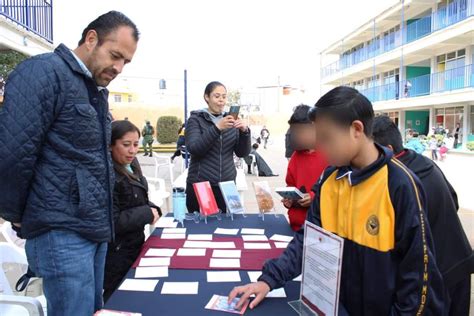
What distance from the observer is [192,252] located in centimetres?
226

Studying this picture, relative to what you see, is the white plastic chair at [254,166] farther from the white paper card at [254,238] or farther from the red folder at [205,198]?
the white paper card at [254,238]

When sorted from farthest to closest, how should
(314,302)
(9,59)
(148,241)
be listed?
(9,59) < (148,241) < (314,302)

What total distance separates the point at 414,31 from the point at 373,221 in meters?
27.3

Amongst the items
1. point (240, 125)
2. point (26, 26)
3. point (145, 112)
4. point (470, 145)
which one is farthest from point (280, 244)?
point (145, 112)

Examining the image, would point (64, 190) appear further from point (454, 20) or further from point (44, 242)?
point (454, 20)

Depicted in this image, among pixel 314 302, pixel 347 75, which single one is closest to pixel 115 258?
pixel 314 302

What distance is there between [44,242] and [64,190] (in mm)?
225

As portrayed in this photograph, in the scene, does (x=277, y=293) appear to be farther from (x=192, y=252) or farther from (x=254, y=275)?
(x=192, y=252)

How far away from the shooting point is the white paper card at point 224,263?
204 centimetres

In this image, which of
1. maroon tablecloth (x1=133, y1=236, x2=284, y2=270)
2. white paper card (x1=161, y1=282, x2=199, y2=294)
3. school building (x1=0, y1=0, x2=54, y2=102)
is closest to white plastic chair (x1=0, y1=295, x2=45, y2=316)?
maroon tablecloth (x1=133, y1=236, x2=284, y2=270)

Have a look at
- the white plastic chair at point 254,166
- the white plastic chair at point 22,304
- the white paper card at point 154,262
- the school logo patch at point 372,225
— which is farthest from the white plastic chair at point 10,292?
the white plastic chair at point 254,166

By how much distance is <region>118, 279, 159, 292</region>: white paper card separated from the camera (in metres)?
1.75

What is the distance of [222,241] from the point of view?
2506 mm

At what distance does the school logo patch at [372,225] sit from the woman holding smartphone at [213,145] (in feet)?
6.43
